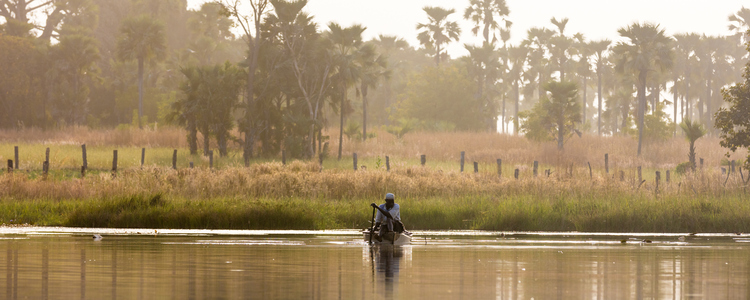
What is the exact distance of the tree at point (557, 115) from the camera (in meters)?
75.3

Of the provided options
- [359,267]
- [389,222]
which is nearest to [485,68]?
[389,222]

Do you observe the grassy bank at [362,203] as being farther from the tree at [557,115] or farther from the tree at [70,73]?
the tree at [70,73]

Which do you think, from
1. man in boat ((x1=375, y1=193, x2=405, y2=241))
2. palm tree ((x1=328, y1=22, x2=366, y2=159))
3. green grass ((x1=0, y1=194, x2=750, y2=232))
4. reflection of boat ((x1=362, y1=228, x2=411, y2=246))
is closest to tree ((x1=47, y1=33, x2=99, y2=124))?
palm tree ((x1=328, y1=22, x2=366, y2=159))

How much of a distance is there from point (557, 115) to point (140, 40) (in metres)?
32.6

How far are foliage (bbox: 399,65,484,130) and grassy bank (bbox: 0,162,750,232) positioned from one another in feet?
202

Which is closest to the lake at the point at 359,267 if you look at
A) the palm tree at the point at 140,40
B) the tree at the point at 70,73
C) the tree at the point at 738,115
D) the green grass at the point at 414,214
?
the green grass at the point at 414,214

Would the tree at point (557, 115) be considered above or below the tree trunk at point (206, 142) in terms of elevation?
above

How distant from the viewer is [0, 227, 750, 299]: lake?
42.2 ft

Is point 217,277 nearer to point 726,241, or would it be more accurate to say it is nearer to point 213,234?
point 213,234

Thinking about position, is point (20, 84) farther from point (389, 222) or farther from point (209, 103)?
point (389, 222)

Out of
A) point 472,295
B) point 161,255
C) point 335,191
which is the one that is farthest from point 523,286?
point 335,191

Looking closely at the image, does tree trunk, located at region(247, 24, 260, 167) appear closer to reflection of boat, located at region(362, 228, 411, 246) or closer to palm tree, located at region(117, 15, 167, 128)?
palm tree, located at region(117, 15, 167, 128)

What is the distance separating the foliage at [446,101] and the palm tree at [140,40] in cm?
2886

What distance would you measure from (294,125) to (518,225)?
34.5 meters
